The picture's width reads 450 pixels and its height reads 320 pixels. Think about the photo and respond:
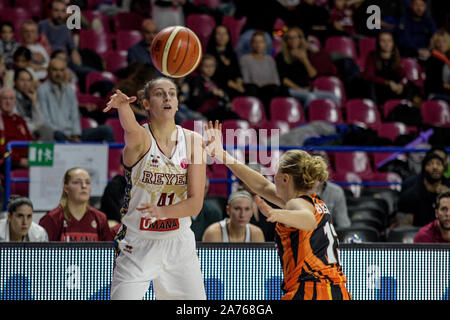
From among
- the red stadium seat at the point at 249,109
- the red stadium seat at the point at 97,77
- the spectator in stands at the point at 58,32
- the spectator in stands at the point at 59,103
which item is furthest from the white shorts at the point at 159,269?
the spectator in stands at the point at 58,32

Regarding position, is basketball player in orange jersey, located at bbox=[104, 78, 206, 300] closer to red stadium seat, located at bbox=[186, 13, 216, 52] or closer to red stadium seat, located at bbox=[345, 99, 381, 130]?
red stadium seat, located at bbox=[345, 99, 381, 130]

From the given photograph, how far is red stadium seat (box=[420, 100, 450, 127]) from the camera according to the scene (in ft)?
34.8

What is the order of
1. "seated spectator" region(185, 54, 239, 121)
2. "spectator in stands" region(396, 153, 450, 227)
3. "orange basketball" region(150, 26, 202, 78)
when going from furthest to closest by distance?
"seated spectator" region(185, 54, 239, 121)
"spectator in stands" region(396, 153, 450, 227)
"orange basketball" region(150, 26, 202, 78)

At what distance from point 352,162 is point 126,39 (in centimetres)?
415

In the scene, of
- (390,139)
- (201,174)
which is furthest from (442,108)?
(201,174)

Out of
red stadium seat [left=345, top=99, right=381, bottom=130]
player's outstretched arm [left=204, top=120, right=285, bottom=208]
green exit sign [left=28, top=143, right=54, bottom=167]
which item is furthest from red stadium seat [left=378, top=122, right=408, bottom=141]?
player's outstretched arm [left=204, top=120, right=285, bottom=208]

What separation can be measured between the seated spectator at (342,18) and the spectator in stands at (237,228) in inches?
262

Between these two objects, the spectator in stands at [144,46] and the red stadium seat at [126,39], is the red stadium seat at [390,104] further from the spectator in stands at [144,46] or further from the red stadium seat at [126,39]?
the red stadium seat at [126,39]

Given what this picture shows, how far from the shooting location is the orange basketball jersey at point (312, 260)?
3.94 meters

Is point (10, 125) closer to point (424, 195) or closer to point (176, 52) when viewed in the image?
point (176, 52)

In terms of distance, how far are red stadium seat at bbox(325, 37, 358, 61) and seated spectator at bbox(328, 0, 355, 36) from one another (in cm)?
35

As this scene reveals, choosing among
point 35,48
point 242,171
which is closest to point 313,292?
point 242,171

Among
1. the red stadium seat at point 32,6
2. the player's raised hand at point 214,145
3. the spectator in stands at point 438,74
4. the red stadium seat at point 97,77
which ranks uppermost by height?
the red stadium seat at point 32,6

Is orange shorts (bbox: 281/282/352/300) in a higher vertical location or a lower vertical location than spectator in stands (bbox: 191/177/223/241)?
lower
